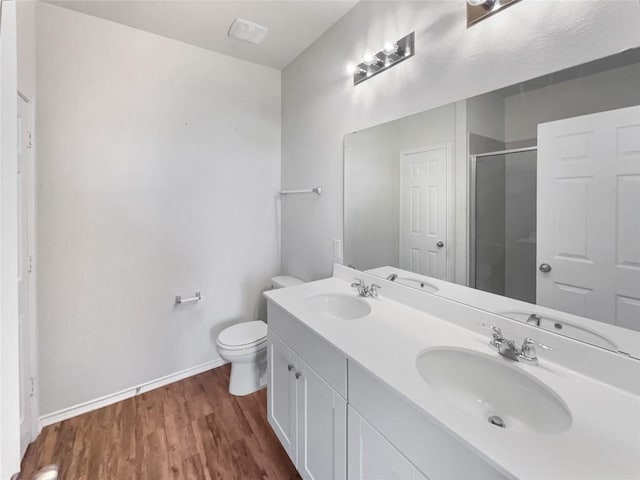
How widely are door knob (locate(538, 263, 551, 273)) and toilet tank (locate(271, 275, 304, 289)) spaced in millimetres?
1637

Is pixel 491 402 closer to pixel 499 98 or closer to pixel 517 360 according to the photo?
pixel 517 360

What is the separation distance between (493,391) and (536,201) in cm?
67

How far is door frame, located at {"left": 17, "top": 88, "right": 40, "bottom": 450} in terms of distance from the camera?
63.1 inches

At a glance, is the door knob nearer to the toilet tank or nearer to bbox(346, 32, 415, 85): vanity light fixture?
bbox(346, 32, 415, 85): vanity light fixture

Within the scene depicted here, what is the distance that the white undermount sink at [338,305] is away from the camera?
154 cm

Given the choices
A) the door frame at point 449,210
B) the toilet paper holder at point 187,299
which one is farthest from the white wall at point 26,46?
the door frame at point 449,210

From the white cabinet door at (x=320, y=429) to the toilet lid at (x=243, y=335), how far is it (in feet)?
2.65

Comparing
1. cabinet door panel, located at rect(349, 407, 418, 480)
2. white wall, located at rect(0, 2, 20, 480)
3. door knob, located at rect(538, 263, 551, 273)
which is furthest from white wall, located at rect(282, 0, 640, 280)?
white wall, located at rect(0, 2, 20, 480)

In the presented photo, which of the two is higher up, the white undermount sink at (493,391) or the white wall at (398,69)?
the white wall at (398,69)

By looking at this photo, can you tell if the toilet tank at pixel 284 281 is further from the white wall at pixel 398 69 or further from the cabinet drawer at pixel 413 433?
the cabinet drawer at pixel 413 433

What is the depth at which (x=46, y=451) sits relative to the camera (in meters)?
1.58

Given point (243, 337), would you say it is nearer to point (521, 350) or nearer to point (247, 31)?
point (521, 350)

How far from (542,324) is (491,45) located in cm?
107

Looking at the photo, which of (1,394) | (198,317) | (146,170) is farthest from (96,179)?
(1,394)
